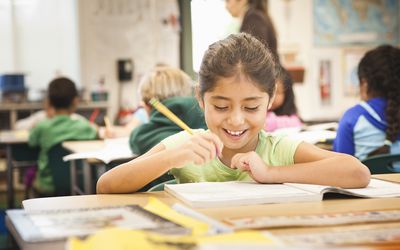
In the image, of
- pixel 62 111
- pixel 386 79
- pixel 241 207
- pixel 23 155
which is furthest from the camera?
pixel 23 155

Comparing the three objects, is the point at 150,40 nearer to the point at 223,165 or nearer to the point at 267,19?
the point at 267,19

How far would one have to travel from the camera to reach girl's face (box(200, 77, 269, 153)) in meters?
1.67

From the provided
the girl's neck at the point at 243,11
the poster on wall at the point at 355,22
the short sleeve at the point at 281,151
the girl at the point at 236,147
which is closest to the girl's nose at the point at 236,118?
the girl at the point at 236,147

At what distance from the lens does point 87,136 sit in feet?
14.1

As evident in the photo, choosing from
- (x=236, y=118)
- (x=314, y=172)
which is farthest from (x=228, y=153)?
(x=314, y=172)

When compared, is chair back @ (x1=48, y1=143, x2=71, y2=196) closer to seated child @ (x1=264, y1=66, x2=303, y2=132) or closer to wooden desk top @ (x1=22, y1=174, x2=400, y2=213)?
seated child @ (x1=264, y1=66, x2=303, y2=132)

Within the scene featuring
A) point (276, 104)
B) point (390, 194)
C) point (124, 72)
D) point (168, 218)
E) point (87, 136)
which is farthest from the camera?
point (124, 72)

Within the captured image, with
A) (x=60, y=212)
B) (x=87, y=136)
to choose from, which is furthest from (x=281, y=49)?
(x=60, y=212)

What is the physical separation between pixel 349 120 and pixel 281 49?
462 centimetres

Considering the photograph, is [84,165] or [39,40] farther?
[39,40]

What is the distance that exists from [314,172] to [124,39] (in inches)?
238

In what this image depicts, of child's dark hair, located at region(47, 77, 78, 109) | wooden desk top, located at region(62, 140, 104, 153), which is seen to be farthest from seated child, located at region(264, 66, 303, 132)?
child's dark hair, located at region(47, 77, 78, 109)

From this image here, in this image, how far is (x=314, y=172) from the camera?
158 centimetres

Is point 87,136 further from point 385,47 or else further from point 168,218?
point 168,218
